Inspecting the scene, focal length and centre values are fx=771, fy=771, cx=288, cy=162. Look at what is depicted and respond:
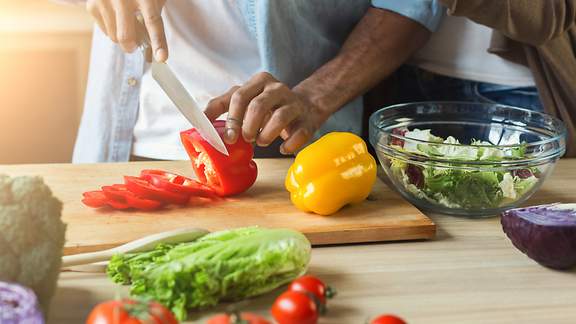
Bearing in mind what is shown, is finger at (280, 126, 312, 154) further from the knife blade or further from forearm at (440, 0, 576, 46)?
forearm at (440, 0, 576, 46)

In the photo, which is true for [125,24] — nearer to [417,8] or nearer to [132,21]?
[132,21]

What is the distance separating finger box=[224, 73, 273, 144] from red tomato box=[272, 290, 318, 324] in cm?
54

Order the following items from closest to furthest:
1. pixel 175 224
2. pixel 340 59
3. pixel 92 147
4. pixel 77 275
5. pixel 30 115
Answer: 1. pixel 77 275
2. pixel 175 224
3. pixel 340 59
4. pixel 92 147
5. pixel 30 115

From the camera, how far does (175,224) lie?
1.19 meters

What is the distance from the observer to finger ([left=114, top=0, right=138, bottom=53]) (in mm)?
1385

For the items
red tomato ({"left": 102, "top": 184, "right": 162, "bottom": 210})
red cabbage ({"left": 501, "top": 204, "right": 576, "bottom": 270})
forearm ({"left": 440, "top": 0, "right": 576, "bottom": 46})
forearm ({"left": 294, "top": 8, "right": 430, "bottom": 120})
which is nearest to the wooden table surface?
red cabbage ({"left": 501, "top": 204, "right": 576, "bottom": 270})

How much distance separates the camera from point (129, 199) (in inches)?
49.2

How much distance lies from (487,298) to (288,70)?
878mm

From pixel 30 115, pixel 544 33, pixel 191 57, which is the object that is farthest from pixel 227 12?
pixel 30 115

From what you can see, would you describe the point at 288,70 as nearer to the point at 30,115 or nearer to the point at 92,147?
the point at 92,147

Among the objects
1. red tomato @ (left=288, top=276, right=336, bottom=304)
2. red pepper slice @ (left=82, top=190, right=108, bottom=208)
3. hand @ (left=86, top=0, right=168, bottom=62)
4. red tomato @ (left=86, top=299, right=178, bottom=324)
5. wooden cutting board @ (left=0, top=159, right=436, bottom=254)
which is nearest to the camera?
red tomato @ (left=86, top=299, right=178, bottom=324)

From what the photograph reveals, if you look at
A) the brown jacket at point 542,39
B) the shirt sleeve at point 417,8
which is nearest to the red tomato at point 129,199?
the brown jacket at point 542,39

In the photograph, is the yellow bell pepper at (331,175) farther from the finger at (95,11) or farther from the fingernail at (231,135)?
the finger at (95,11)

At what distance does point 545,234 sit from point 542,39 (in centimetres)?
62
